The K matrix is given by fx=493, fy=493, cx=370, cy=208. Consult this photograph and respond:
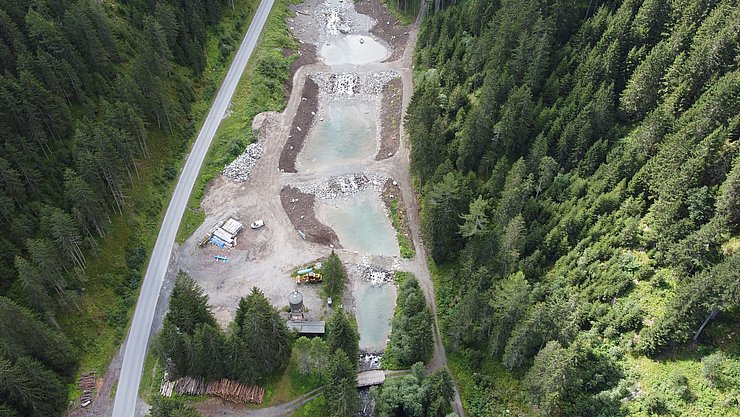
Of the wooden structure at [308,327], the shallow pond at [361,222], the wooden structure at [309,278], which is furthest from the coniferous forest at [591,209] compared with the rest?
the wooden structure at [309,278]

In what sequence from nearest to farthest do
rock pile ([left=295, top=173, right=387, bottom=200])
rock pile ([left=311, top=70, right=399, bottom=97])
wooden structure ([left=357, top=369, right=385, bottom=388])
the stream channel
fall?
wooden structure ([left=357, top=369, right=385, bottom=388]) → the stream channel → rock pile ([left=295, top=173, right=387, bottom=200]) → rock pile ([left=311, top=70, right=399, bottom=97])

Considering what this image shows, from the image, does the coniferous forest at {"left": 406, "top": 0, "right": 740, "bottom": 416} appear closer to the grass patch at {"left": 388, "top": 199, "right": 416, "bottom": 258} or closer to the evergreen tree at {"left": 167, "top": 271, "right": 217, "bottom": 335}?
the grass patch at {"left": 388, "top": 199, "right": 416, "bottom": 258}

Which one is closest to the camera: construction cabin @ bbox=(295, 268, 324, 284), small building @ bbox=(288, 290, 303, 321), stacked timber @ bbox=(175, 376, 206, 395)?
stacked timber @ bbox=(175, 376, 206, 395)

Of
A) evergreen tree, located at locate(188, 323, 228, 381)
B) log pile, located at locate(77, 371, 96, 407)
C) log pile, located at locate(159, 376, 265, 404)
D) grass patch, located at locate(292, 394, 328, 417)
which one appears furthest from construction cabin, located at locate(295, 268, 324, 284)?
log pile, located at locate(77, 371, 96, 407)

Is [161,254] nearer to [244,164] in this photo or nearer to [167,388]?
[167,388]

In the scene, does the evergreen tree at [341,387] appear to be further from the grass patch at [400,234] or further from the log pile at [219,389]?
the grass patch at [400,234]

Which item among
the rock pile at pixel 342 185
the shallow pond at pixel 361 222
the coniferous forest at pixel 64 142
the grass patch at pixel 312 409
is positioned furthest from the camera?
the rock pile at pixel 342 185
